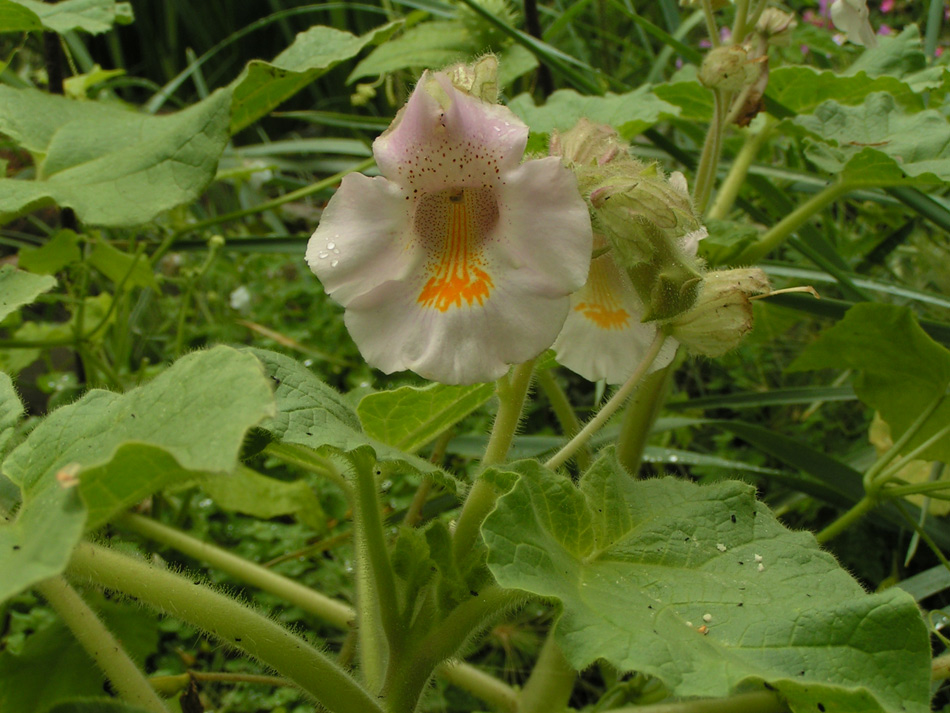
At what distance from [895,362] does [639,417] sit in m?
0.34

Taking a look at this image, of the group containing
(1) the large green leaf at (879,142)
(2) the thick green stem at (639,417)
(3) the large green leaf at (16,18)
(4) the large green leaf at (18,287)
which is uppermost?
(3) the large green leaf at (16,18)

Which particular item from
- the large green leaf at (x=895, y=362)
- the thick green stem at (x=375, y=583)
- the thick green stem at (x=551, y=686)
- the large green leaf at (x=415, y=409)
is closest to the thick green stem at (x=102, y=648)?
the thick green stem at (x=375, y=583)

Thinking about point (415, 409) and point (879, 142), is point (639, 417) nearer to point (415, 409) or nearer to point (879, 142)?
point (415, 409)

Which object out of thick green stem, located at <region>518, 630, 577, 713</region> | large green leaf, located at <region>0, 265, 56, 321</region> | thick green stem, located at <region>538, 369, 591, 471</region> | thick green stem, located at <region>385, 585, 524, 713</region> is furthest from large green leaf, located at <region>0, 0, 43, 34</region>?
thick green stem, located at <region>518, 630, 577, 713</region>

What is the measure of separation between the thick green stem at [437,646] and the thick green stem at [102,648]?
187mm

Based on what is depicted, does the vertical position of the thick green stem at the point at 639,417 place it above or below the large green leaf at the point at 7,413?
below

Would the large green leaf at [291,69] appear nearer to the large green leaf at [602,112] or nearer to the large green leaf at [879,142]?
the large green leaf at [602,112]

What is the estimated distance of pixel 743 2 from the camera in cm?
102

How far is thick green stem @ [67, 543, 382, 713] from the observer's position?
604mm

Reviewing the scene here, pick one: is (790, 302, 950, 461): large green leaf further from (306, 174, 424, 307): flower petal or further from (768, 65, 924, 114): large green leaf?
(306, 174, 424, 307): flower petal

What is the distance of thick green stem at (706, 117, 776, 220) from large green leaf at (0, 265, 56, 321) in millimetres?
842

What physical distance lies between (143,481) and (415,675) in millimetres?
314

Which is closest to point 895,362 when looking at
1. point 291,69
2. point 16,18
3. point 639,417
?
point 639,417

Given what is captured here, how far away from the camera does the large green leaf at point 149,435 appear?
1.53 ft
